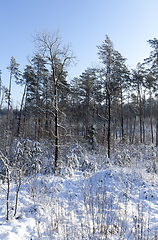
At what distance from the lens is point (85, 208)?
456cm

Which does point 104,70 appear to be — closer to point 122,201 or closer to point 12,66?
point 122,201

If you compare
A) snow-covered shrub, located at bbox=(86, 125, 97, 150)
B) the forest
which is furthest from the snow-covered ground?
snow-covered shrub, located at bbox=(86, 125, 97, 150)

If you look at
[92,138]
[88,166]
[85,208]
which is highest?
[92,138]

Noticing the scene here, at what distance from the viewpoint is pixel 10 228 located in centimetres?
334

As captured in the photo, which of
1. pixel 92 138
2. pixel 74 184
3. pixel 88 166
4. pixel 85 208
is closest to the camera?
pixel 85 208

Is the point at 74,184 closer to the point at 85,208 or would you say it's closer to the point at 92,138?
the point at 85,208

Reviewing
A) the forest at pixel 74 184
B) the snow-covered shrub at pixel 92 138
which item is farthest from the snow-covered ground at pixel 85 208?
the snow-covered shrub at pixel 92 138

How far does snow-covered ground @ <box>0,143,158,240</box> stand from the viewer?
10.4ft

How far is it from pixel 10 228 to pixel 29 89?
18.7m

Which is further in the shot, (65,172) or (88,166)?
(88,166)

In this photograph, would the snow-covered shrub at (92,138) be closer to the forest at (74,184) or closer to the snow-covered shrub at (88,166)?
the forest at (74,184)

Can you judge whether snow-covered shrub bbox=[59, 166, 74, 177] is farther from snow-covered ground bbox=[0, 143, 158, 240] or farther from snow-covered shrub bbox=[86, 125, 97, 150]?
snow-covered shrub bbox=[86, 125, 97, 150]

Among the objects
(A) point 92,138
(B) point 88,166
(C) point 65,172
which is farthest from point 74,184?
(A) point 92,138

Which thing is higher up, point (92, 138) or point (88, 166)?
point (92, 138)
